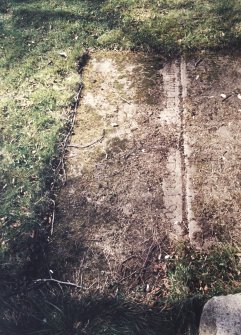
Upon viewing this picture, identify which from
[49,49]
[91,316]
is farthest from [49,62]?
[91,316]

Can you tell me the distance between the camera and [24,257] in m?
3.22

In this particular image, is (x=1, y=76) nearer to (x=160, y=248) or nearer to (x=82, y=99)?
(x=82, y=99)

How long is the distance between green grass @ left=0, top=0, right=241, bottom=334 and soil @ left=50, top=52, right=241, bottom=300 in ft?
0.64

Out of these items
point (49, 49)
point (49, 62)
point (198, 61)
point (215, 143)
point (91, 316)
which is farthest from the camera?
point (49, 49)

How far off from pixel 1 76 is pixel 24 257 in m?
2.51

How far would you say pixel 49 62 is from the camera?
193 inches

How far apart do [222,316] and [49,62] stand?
3.58m

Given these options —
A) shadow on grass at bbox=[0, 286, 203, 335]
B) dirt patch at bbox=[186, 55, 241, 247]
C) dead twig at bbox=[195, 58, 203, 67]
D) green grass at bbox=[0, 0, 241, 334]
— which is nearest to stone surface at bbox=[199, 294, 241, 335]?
shadow on grass at bbox=[0, 286, 203, 335]

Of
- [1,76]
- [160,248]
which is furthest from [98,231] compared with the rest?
[1,76]

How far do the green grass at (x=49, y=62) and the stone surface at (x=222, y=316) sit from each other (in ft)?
0.86

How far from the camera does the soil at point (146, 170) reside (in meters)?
3.19

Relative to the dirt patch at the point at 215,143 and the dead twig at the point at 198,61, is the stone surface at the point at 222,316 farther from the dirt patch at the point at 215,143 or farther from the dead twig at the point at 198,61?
the dead twig at the point at 198,61

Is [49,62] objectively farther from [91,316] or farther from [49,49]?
[91,316]

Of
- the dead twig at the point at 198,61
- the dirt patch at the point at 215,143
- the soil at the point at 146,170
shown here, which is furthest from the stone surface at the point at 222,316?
the dead twig at the point at 198,61
